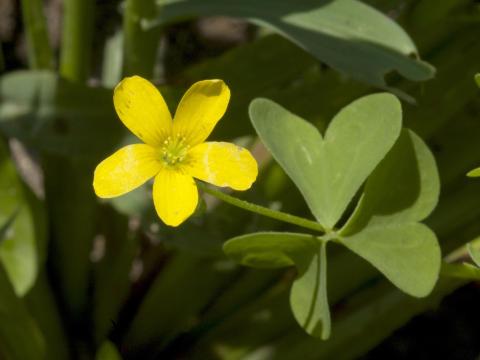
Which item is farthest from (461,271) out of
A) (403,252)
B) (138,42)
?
(138,42)

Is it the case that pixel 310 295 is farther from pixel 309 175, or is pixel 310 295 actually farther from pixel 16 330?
pixel 16 330

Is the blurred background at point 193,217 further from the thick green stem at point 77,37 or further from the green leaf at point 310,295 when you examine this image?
the green leaf at point 310,295

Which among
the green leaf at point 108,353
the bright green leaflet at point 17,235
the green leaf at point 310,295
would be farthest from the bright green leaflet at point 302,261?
the bright green leaflet at point 17,235

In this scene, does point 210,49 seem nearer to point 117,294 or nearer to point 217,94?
point 117,294

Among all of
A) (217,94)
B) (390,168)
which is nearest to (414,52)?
(390,168)

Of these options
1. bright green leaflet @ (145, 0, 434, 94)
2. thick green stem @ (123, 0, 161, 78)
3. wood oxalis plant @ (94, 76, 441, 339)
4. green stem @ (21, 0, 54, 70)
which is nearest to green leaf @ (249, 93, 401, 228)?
wood oxalis plant @ (94, 76, 441, 339)

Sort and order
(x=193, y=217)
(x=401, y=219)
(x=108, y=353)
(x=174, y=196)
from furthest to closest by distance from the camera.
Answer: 1. (x=193, y=217)
2. (x=108, y=353)
3. (x=401, y=219)
4. (x=174, y=196)
